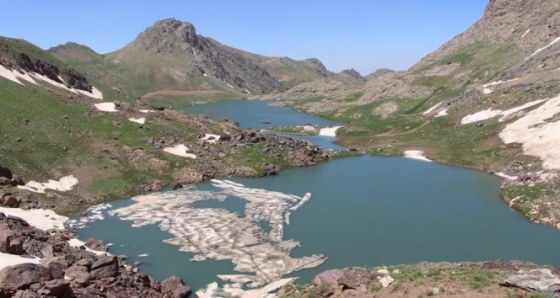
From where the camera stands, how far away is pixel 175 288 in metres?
35.9

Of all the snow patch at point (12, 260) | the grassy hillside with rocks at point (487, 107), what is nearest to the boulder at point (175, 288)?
the snow patch at point (12, 260)

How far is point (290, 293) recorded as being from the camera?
33250 mm

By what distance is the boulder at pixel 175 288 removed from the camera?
116 ft

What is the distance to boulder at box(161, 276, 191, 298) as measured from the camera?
35.4 metres

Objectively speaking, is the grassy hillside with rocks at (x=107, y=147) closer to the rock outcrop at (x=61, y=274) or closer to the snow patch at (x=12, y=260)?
the rock outcrop at (x=61, y=274)

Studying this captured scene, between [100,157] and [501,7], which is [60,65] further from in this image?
[501,7]

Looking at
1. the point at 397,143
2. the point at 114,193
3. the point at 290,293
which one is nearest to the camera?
the point at 290,293

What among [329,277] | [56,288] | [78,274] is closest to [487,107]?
→ [329,277]

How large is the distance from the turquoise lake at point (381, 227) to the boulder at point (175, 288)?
150 centimetres

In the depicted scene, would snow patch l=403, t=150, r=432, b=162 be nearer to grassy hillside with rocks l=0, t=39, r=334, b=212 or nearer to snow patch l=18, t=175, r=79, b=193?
grassy hillside with rocks l=0, t=39, r=334, b=212

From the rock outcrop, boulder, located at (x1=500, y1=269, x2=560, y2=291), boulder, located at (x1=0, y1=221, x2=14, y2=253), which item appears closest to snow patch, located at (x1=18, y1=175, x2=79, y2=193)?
the rock outcrop

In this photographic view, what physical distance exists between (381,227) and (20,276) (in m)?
34.7

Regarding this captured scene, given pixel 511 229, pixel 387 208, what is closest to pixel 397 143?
pixel 387 208

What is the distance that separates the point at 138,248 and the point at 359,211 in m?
25.9
